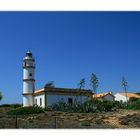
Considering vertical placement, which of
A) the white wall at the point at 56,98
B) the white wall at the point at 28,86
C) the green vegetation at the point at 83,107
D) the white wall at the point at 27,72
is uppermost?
the white wall at the point at 27,72

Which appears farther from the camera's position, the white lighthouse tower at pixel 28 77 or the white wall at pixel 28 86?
the white wall at pixel 28 86

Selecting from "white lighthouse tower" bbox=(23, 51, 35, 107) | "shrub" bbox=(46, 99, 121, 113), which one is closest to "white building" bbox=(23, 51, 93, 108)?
"white lighthouse tower" bbox=(23, 51, 35, 107)

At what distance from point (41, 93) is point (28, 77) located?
69.2 inches

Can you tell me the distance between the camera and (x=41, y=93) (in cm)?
2528

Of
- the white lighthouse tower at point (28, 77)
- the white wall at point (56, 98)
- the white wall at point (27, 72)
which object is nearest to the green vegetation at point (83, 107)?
the white wall at point (56, 98)

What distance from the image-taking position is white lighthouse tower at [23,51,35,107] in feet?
79.1

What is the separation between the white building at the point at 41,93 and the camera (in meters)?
24.2

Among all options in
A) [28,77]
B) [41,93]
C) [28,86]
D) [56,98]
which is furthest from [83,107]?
[28,77]

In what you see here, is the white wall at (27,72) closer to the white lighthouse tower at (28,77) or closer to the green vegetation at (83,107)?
the white lighthouse tower at (28,77)

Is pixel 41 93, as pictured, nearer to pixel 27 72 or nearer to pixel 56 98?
pixel 56 98

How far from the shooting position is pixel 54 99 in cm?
2556

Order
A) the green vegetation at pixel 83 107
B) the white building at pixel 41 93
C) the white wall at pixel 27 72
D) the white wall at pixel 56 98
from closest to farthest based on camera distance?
1. the green vegetation at pixel 83 107
2. the white wall at pixel 27 72
3. the white building at pixel 41 93
4. the white wall at pixel 56 98
